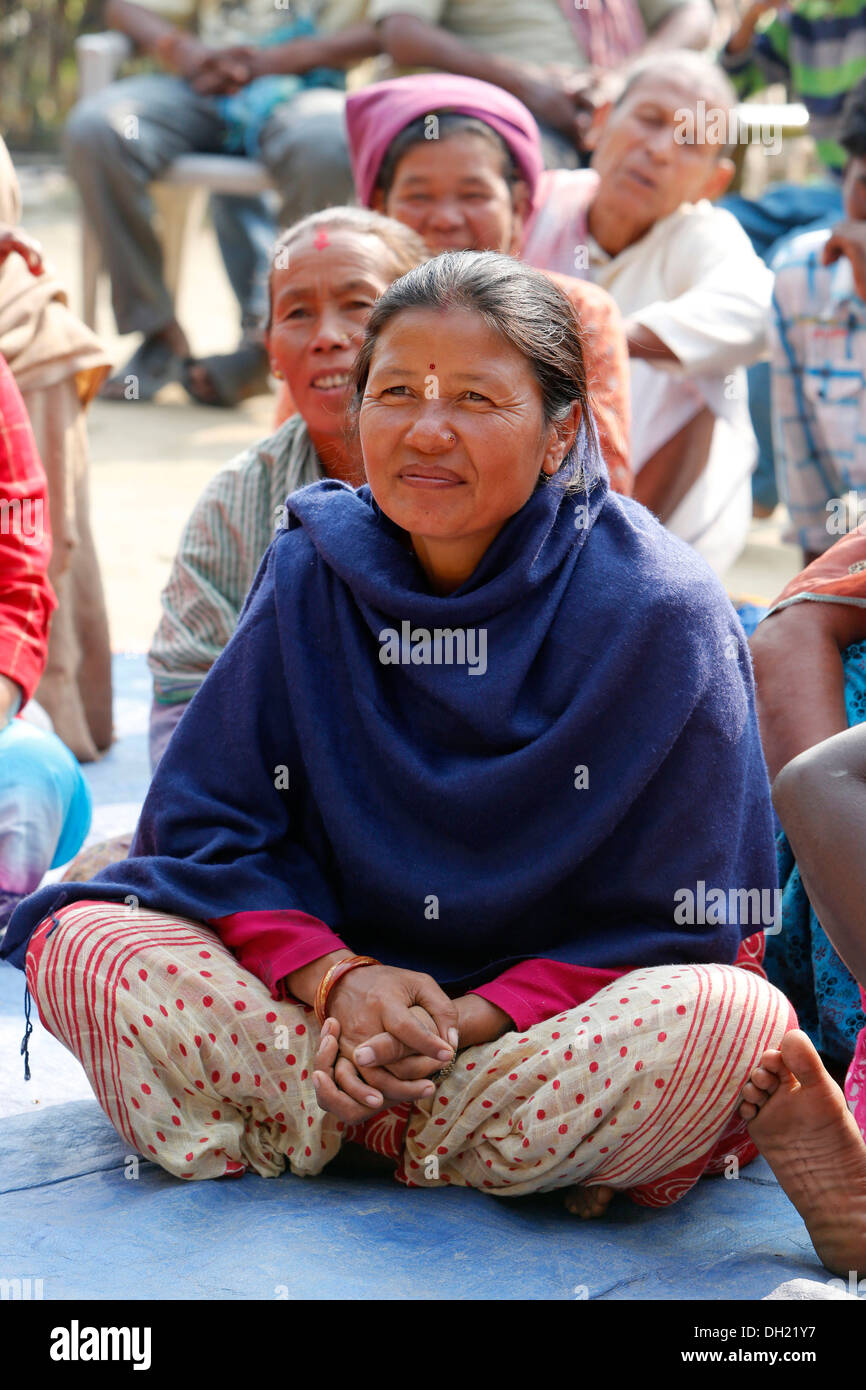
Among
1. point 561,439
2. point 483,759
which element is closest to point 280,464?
point 561,439

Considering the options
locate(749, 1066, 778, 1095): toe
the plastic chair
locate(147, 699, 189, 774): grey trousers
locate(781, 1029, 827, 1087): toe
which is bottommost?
locate(749, 1066, 778, 1095): toe

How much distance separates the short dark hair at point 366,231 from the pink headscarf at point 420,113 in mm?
889

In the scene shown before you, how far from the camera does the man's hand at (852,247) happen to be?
4.55m

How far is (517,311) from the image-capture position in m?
2.32

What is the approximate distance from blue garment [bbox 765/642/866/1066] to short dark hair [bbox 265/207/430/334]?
1.18 m

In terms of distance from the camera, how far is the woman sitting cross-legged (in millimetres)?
2215

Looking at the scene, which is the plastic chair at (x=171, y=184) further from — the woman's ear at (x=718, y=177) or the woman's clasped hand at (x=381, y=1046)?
the woman's clasped hand at (x=381, y=1046)

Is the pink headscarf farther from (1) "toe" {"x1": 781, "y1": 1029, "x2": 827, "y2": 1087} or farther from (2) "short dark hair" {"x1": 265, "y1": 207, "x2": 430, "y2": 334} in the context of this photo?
(1) "toe" {"x1": 781, "y1": 1029, "x2": 827, "y2": 1087}

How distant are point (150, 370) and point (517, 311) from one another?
22.4 ft

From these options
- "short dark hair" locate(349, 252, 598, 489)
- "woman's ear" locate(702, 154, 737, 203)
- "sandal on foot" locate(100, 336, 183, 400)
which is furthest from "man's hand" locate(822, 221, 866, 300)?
"sandal on foot" locate(100, 336, 183, 400)

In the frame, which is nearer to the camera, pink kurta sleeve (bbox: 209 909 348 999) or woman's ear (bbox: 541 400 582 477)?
pink kurta sleeve (bbox: 209 909 348 999)

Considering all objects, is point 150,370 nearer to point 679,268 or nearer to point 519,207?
point 679,268

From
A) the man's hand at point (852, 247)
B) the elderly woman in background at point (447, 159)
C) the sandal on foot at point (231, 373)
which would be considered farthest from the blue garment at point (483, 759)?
the sandal on foot at point (231, 373)

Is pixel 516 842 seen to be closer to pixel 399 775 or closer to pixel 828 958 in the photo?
pixel 399 775
